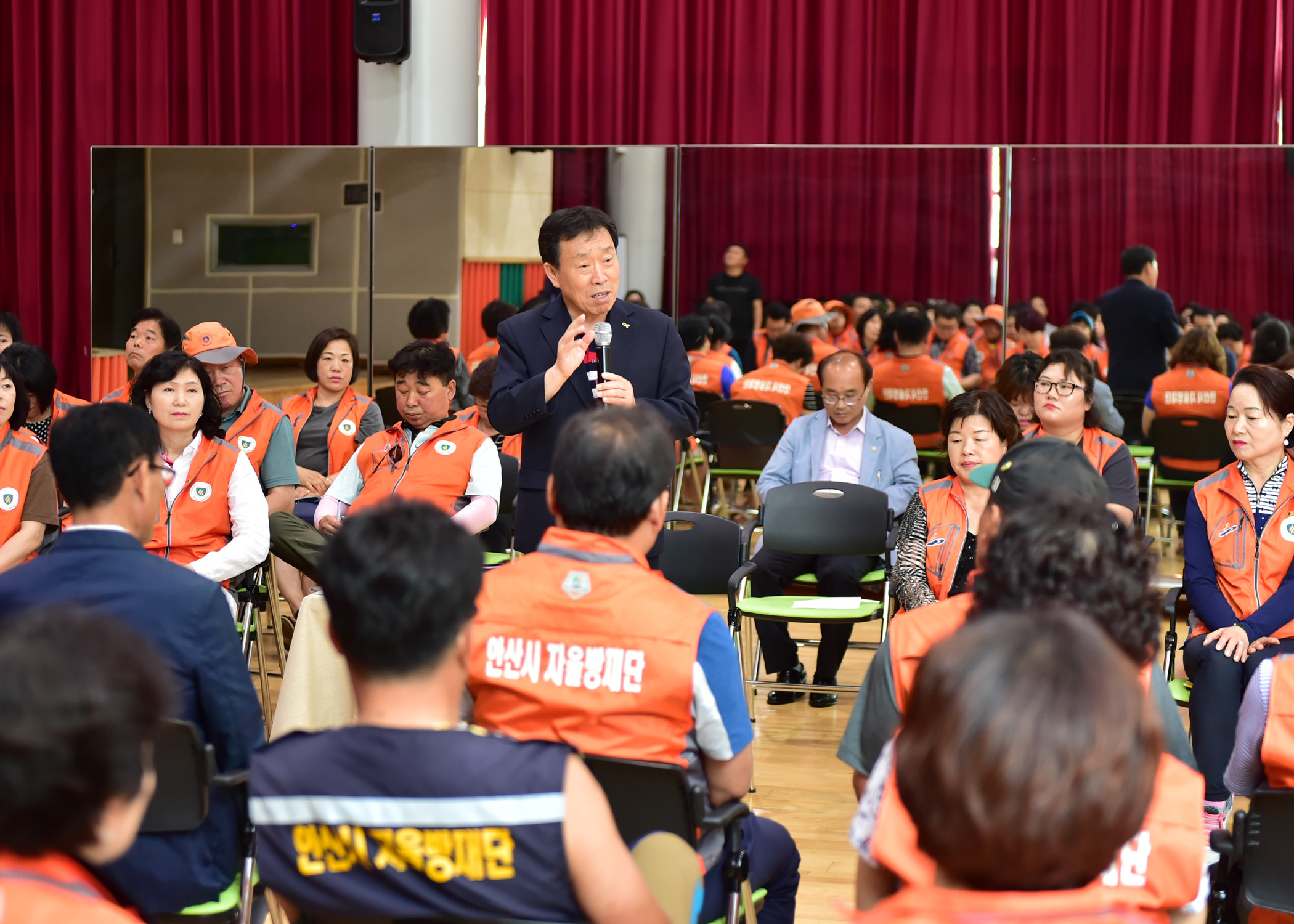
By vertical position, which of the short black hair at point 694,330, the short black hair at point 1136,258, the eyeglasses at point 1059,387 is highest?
the short black hair at point 1136,258

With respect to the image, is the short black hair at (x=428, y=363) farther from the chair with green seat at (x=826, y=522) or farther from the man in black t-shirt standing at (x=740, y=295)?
the man in black t-shirt standing at (x=740, y=295)

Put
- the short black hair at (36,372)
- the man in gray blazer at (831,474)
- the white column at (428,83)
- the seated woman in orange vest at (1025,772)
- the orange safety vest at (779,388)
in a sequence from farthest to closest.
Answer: the white column at (428,83), the orange safety vest at (779,388), the man in gray blazer at (831,474), the short black hair at (36,372), the seated woman in orange vest at (1025,772)

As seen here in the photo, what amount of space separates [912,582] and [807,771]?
715 millimetres

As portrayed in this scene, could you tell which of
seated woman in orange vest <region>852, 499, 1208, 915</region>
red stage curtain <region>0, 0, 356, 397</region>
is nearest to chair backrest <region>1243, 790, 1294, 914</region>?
seated woman in orange vest <region>852, 499, 1208, 915</region>

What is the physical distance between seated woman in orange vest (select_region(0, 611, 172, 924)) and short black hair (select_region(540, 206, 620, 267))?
80.5 inches

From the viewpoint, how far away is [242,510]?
376 cm

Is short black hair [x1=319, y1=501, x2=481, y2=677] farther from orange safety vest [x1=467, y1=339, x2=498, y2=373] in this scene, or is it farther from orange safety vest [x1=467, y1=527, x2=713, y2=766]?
orange safety vest [x1=467, y1=339, x2=498, y2=373]

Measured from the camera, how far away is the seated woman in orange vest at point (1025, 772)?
980 mm

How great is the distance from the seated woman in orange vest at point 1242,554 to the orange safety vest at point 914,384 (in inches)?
124

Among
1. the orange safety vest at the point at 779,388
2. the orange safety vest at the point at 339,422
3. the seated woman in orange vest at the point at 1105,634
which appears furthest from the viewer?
the orange safety vest at the point at 779,388

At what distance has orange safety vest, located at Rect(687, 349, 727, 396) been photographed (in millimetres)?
7230

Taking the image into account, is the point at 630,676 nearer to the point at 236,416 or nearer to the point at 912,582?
the point at 912,582

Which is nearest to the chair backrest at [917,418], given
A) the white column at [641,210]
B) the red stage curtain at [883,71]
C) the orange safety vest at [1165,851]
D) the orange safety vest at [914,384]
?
the orange safety vest at [914,384]

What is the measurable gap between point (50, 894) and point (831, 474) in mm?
4093
